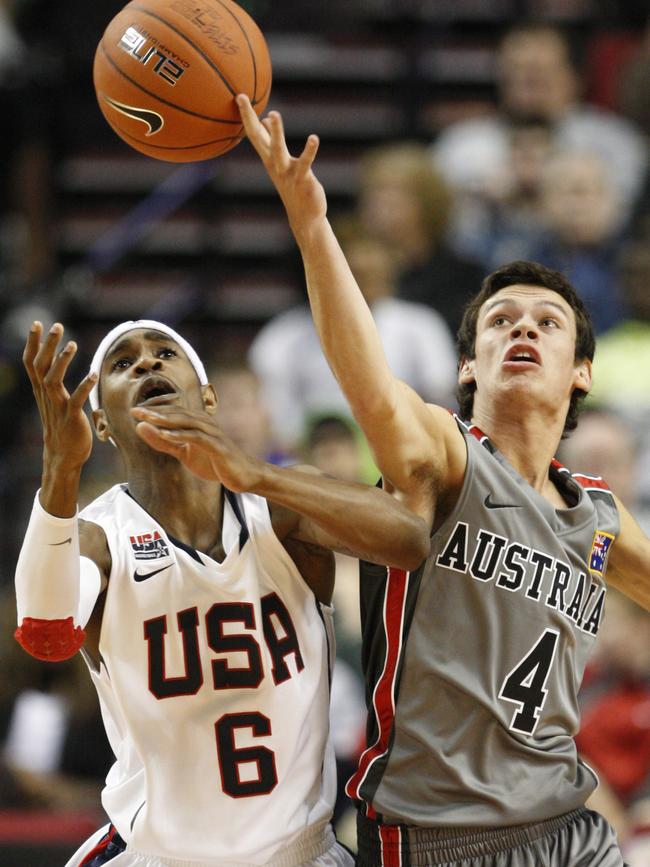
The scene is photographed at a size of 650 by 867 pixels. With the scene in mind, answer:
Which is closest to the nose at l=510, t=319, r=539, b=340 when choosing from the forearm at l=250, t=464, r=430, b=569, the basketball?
the forearm at l=250, t=464, r=430, b=569

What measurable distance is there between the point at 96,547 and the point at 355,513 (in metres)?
0.82

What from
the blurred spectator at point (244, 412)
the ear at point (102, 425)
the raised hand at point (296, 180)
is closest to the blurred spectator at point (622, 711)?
the blurred spectator at point (244, 412)

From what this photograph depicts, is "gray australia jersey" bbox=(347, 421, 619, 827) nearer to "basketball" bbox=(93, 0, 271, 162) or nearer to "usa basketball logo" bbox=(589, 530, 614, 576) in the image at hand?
"usa basketball logo" bbox=(589, 530, 614, 576)

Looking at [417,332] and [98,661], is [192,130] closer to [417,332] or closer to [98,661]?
[98,661]

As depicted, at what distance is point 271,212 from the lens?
10406 mm

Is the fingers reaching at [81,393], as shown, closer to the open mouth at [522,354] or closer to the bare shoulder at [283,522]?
the bare shoulder at [283,522]

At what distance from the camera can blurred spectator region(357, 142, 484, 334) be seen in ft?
26.1

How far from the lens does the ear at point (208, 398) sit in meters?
4.14

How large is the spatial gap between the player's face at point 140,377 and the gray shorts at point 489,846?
127 centimetres

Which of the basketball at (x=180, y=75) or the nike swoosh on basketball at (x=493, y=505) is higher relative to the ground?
the basketball at (x=180, y=75)

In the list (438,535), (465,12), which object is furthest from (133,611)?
(465,12)

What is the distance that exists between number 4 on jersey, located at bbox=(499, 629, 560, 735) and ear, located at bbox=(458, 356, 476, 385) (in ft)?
2.82

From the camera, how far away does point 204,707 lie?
3.76 meters

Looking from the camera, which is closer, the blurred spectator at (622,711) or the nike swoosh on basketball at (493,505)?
the nike swoosh on basketball at (493,505)
